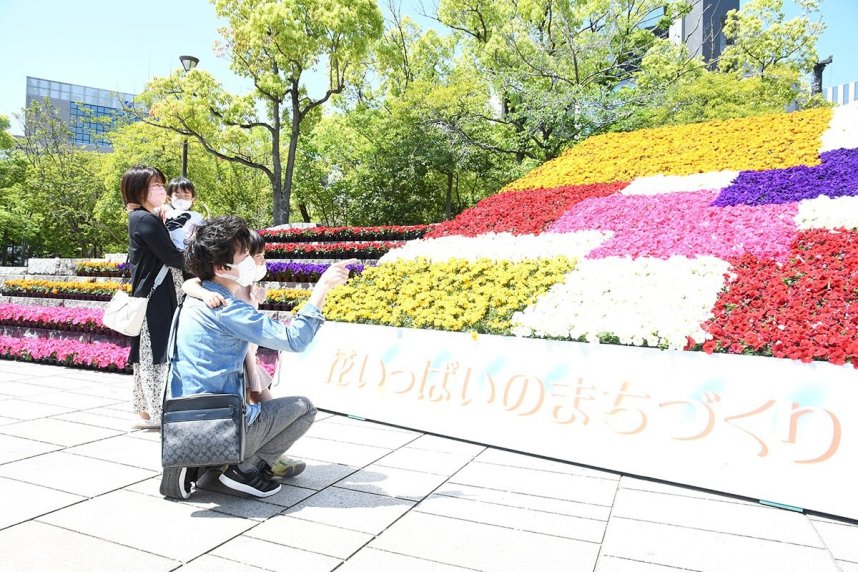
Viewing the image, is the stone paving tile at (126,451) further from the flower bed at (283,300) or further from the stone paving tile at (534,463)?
the flower bed at (283,300)

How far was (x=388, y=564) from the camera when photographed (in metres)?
2.84

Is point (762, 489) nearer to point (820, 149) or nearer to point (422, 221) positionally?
point (820, 149)

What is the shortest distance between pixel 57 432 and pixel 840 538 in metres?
5.40

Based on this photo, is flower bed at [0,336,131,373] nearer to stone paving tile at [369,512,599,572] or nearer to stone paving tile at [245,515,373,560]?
stone paving tile at [245,515,373,560]

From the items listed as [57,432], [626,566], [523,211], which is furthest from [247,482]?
[523,211]

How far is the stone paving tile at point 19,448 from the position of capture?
427cm

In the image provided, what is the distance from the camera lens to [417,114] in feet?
65.5

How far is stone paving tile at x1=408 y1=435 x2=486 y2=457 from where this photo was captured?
15.5 ft

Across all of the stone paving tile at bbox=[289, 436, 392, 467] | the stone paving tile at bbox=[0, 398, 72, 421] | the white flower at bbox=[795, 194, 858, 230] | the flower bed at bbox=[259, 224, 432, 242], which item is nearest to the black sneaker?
the stone paving tile at bbox=[289, 436, 392, 467]

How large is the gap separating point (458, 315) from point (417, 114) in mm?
15546

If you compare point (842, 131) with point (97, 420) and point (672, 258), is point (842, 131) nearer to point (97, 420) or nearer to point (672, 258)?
point (672, 258)

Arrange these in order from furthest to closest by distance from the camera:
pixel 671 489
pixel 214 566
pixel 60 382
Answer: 1. pixel 60 382
2. pixel 671 489
3. pixel 214 566

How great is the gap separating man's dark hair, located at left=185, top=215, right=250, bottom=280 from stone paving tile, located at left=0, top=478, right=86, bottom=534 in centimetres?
151

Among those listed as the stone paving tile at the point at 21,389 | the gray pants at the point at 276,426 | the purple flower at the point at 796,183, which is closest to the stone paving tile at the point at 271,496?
the gray pants at the point at 276,426
